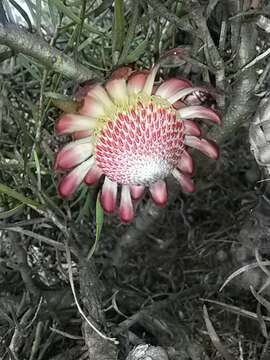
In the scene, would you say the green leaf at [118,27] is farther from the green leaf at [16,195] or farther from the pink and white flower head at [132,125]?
the green leaf at [16,195]

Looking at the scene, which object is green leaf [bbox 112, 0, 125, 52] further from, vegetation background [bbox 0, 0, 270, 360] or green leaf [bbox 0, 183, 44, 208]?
green leaf [bbox 0, 183, 44, 208]

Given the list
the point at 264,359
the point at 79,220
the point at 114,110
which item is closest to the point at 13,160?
the point at 79,220

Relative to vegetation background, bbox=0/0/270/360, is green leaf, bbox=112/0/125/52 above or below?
above

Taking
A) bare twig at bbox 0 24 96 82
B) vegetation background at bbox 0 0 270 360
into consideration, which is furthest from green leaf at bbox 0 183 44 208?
bare twig at bbox 0 24 96 82

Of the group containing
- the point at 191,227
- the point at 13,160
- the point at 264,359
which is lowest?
the point at 264,359

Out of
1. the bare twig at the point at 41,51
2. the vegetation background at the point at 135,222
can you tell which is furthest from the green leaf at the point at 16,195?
the bare twig at the point at 41,51

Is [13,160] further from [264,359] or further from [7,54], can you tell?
[264,359]

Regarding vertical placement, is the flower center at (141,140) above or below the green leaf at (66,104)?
below
